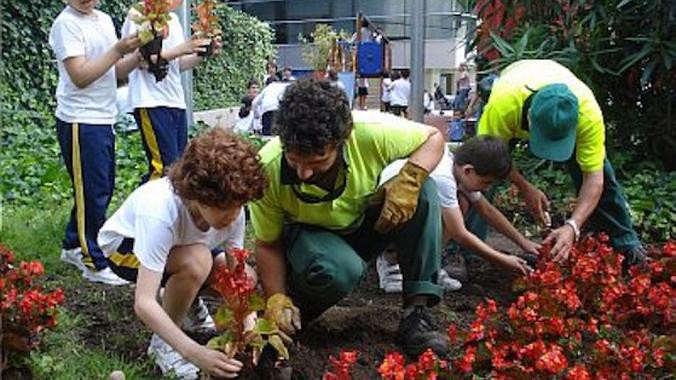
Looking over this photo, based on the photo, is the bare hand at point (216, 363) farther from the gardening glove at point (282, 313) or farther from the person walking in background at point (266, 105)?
the person walking in background at point (266, 105)

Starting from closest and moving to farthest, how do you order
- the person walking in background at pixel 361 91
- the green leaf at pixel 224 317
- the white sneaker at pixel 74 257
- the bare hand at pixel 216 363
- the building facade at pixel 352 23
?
the bare hand at pixel 216 363, the green leaf at pixel 224 317, the white sneaker at pixel 74 257, the person walking in background at pixel 361 91, the building facade at pixel 352 23

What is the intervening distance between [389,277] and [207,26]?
1712 mm

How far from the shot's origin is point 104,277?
12.7 ft

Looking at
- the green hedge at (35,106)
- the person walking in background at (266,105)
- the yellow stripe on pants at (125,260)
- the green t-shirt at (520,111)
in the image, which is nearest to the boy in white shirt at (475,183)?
the green t-shirt at (520,111)

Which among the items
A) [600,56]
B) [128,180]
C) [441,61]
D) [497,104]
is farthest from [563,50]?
[441,61]

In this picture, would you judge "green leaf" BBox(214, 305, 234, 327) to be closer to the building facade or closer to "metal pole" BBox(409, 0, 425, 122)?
"metal pole" BBox(409, 0, 425, 122)

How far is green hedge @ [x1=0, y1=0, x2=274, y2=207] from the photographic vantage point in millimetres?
6461

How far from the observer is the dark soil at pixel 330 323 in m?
2.95

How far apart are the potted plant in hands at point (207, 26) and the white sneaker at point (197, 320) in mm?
1813

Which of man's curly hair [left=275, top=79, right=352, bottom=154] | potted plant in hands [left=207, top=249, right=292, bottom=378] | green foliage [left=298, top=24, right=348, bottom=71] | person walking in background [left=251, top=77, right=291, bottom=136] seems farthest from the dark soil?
green foliage [left=298, top=24, right=348, bottom=71]

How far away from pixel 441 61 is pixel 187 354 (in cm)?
3263

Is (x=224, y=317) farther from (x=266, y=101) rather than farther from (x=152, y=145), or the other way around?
(x=266, y=101)

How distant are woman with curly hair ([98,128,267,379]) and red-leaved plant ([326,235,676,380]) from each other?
60cm

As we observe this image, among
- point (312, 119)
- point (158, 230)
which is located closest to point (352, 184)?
point (312, 119)
